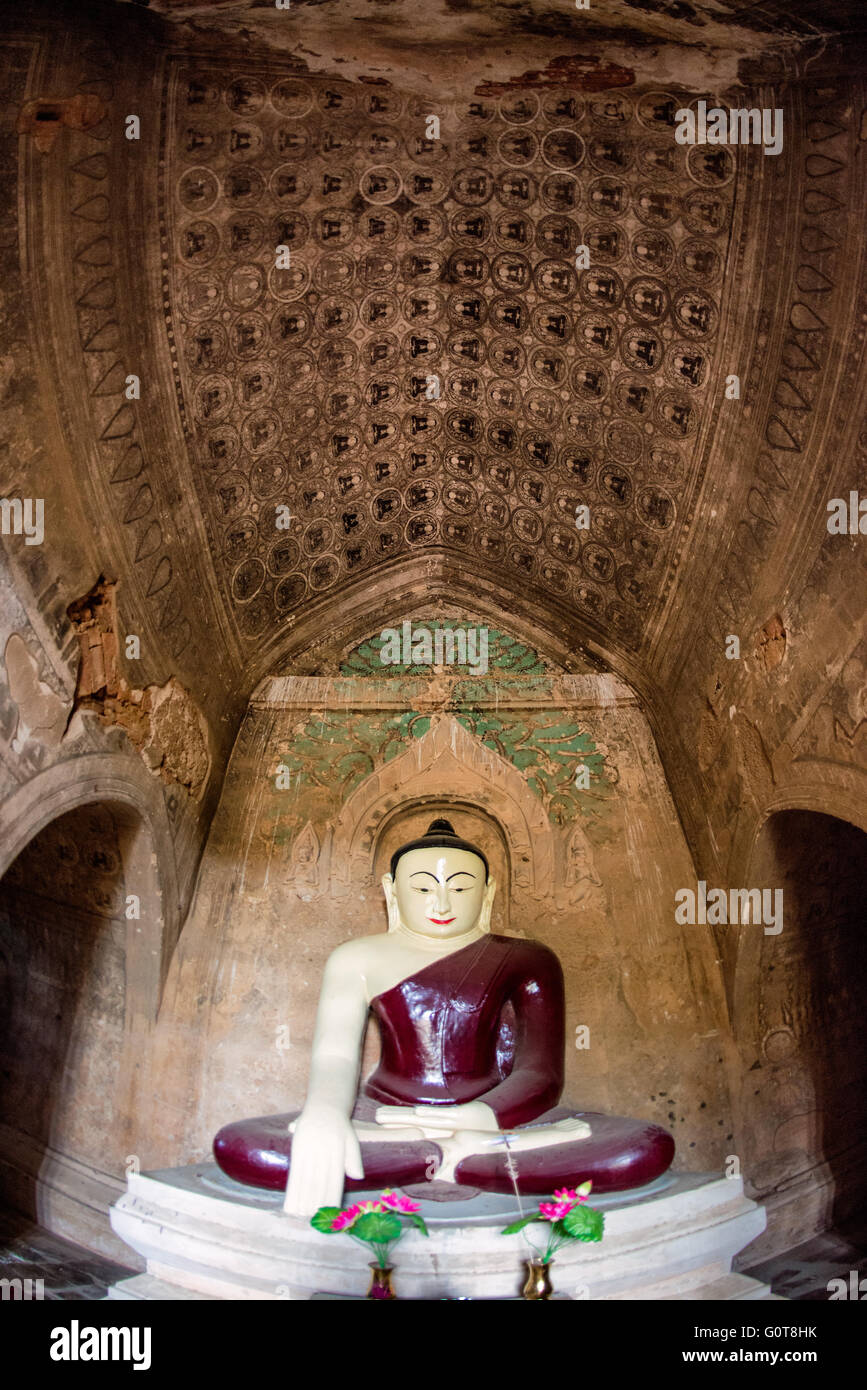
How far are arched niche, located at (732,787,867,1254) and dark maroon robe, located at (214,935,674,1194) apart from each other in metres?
1.74

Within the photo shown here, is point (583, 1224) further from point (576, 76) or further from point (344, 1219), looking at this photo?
point (576, 76)

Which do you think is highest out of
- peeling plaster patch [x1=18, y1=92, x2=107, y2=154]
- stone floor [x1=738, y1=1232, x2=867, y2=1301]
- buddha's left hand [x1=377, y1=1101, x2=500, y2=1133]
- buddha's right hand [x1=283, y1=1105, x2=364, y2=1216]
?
peeling plaster patch [x1=18, y1=92, x2=107, y2=154]

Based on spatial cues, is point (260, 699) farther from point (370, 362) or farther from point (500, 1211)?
point (500, 1211)

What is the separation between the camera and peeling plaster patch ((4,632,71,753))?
5.48 metres

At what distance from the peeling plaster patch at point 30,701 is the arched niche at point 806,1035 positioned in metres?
4.02

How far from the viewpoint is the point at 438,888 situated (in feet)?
21.1

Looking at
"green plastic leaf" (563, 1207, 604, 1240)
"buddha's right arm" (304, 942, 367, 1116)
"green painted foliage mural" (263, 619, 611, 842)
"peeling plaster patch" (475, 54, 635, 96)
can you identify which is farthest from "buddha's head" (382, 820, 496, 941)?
"peeling plaster patch" (475, 54, 635, 96)

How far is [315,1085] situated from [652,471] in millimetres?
3825

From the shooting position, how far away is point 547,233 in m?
6.08

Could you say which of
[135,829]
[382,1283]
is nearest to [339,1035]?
[382,1283]

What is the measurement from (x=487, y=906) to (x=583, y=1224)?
2.43 meters

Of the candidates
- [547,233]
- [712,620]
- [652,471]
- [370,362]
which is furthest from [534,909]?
[547,233]

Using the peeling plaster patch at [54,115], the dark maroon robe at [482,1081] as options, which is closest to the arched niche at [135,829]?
the dark maroon robe at [482,1081]

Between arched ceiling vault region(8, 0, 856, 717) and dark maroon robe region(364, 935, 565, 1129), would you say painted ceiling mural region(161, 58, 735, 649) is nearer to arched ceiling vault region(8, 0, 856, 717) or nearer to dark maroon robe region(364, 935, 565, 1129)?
arched ceiling vault region(8, 0, 856, 717)
